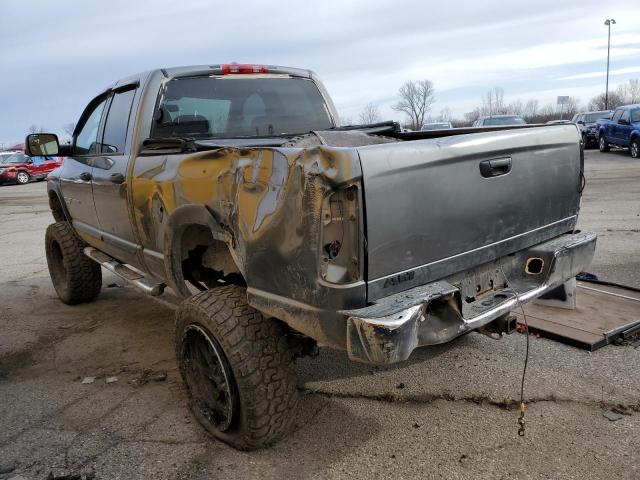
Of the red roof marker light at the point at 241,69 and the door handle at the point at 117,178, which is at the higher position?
the red roof marker light at the point at 241,69

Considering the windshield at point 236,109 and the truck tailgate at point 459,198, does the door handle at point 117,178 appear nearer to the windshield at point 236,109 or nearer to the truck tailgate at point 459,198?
the windshield at point 236,109

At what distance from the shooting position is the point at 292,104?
444cm

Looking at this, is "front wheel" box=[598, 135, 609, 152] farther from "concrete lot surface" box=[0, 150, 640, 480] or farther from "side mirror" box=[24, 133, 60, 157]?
"side mirror" box=[24, 133, 60, 157]

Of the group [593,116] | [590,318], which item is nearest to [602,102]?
[593,116]

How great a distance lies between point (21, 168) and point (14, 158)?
3.36ft

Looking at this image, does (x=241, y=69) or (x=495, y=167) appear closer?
(x=495, y=167)

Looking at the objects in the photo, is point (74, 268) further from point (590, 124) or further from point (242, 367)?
point (590, 124)

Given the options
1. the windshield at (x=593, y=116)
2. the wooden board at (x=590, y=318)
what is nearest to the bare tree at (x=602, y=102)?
the windshield at (x=593, y=116)

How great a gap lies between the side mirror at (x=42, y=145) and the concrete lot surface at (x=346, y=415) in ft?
5.33

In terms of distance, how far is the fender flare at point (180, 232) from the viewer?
2789 mm

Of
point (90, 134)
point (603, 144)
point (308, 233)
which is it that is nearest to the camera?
point (308, 233)

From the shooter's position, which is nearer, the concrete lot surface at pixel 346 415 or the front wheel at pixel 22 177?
the concrete lot surface at pixel 346 415

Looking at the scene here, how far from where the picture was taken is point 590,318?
13.8 ft

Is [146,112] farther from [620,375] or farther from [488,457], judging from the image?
[620,375]
